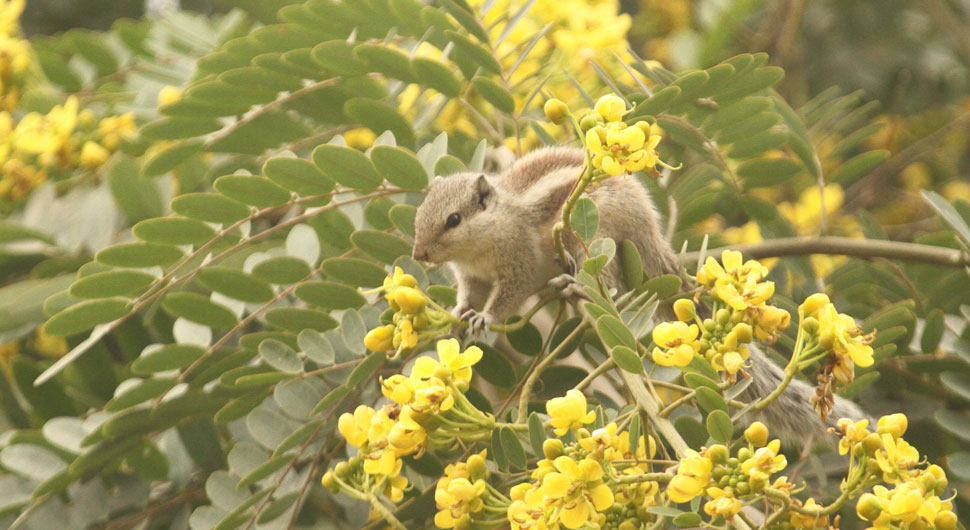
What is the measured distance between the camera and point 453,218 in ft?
7.75

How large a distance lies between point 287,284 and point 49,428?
0.58 metres

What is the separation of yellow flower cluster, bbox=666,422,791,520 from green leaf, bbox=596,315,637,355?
0.86 feet

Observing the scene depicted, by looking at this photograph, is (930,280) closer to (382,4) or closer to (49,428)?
(382,4)

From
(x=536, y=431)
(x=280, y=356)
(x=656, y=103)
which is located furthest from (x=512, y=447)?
(x=656, y=103)

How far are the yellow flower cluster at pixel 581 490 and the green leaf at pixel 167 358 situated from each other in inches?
36.1

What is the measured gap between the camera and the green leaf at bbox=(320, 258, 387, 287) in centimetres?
196

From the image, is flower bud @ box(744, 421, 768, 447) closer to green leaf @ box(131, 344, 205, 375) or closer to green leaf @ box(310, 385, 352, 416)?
green leaf @ box(310, 385, 352, 416)

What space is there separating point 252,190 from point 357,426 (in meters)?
0.72

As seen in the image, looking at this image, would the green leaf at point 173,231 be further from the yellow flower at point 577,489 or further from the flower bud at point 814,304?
the flower bud at point 814,304

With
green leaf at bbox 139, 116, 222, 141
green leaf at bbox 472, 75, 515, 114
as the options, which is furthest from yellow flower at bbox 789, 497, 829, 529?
green leaf at bbox 139, 116, 222, 141

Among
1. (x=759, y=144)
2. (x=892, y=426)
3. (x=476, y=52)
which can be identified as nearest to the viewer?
(x=892, y=426)

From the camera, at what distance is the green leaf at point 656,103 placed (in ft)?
5.74

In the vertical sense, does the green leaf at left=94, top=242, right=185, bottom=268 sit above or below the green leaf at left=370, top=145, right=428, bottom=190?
below

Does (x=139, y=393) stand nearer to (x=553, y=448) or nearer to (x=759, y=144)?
(x=553, y=448)
